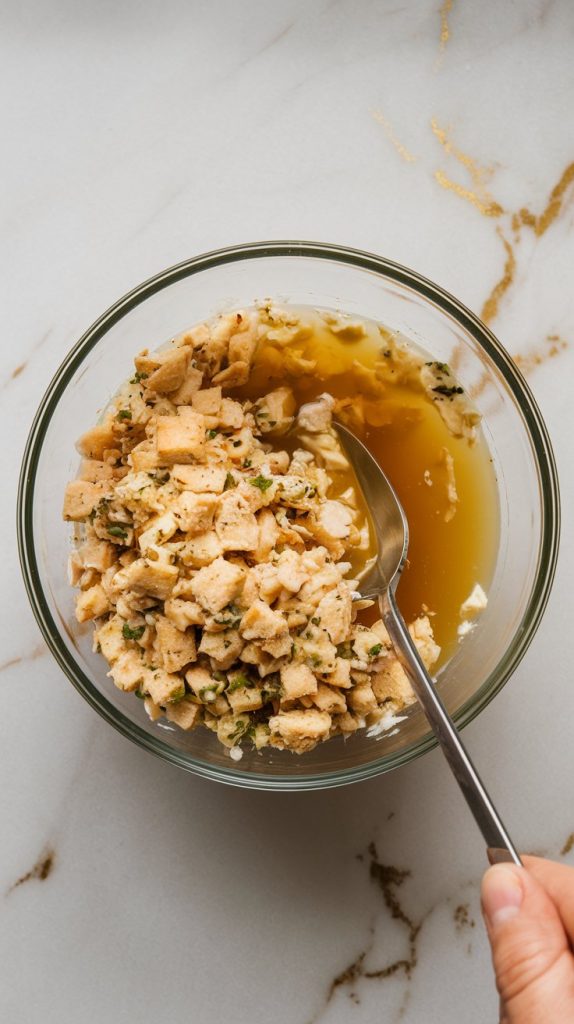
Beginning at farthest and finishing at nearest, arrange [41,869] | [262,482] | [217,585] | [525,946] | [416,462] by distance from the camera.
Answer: [41,869] < [416,462] < [262,482] < [217,585] < [525,946]

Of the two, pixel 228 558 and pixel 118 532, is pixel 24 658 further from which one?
pixel 228 558

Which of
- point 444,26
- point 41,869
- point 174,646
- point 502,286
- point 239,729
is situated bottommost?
point 41,869

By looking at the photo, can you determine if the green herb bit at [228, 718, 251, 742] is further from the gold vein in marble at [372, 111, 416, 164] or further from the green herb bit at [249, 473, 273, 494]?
the gold vein in marble at [372, 111, 416, 164]

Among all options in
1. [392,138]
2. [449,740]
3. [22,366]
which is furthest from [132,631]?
[392,138]

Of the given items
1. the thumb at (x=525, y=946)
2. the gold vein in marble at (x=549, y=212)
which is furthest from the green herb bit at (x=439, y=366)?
the thumb at (x=525, y=946)

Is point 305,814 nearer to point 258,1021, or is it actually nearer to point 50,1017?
point 258,1021

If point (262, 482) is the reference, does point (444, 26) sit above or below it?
above
